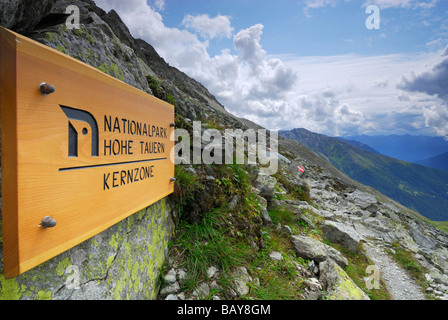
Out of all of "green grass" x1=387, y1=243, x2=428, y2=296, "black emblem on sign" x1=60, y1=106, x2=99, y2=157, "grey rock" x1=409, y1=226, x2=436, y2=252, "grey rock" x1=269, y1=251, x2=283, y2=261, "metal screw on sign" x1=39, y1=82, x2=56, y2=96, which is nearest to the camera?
"metal screw on sign" x1=39, y1=82, x2=56, y2=96

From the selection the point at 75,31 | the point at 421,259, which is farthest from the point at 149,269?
the point at 421,259

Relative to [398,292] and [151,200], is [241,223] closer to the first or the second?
[151,200]

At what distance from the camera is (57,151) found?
5.27 ft

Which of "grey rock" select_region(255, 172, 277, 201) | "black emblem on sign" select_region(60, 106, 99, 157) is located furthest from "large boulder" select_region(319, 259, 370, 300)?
"black emblem on sign" select_region(60, 106, 99, 157)

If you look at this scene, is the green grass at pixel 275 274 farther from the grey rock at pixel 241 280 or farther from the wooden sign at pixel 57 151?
the wooden sign at pixel 57 151

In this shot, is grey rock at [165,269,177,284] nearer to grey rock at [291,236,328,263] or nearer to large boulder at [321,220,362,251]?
grey rock at [291,236,328,263]

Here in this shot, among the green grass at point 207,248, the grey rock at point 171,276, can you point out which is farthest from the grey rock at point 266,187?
the grey rock at point 171,276

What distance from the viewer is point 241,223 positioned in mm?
4441

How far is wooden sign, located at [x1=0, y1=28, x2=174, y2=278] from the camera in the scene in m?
1.36

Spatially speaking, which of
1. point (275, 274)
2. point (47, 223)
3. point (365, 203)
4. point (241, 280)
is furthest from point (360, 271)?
point (365, 203)

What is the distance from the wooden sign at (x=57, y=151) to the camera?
1.36 m

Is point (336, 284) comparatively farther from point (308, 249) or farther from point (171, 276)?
point (171, 276)

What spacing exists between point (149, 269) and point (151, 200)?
3.33 ft
